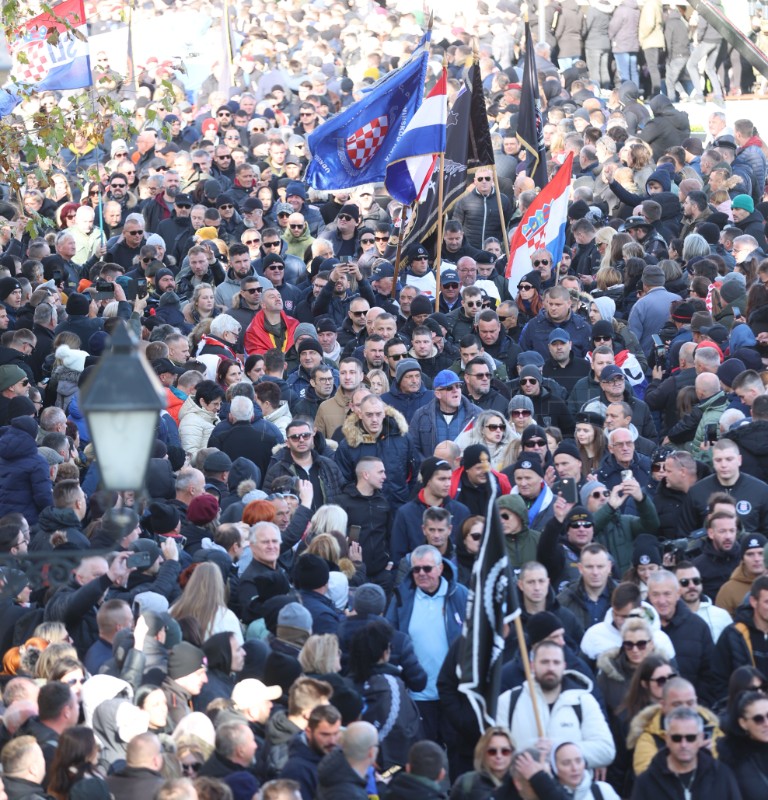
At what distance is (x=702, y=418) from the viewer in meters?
14.0

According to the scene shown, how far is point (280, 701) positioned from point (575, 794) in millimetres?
1699

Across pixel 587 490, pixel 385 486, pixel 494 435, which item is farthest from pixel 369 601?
pixel 385 486

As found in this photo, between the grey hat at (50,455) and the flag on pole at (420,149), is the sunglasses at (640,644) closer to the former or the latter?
the grey hat at (50,455)

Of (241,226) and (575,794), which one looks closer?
(575,794)

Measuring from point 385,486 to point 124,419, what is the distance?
23.5 feet

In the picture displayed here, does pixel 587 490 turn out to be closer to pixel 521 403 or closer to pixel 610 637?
pixel 521 403

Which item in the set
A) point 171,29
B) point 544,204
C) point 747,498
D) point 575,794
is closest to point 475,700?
point 575,794

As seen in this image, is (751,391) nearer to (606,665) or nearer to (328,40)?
(606,665)

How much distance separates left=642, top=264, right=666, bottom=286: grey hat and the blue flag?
281cm

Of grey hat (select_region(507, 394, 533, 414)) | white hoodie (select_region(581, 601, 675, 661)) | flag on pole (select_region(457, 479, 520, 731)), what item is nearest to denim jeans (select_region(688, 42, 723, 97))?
grey hat (select_region(507, 394, 533, 414))

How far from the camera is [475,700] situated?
378 inches

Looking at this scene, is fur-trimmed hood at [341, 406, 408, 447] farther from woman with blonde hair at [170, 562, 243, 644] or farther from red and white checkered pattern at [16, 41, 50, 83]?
red and white checkered pattern at [16, 41, 50, 83]

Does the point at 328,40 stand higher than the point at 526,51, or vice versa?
the point at 526,51

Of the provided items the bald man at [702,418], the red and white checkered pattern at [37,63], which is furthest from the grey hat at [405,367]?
the red and white checkered pattern at [37,63]
